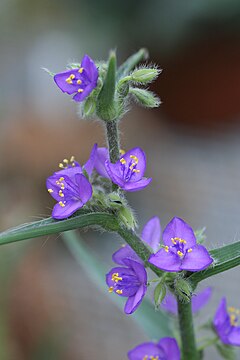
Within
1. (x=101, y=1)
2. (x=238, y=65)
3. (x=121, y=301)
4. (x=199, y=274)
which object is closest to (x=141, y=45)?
(x=101, y=1)

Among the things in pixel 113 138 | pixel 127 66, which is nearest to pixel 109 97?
pixel 113 138

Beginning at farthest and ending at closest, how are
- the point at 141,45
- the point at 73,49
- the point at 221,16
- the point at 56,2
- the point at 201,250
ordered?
the point at 73,49, the point at 56,2, the point at 141,45, the point at 221,16, the point at 201,250

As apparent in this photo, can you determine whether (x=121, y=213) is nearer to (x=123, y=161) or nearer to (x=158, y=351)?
(x=123, y=161)

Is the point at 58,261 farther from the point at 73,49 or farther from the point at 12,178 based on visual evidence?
the point at 73,49

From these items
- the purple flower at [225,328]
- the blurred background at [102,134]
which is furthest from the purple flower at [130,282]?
the blurred background at [102,134]

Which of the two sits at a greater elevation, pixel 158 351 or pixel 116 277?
pixel 116 277

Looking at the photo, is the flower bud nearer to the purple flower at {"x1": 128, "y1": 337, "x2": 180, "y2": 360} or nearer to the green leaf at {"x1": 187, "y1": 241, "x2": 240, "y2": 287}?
the green leaf at {"x1": 187, "y1": 241, "x2": 240, "y2": 287}
